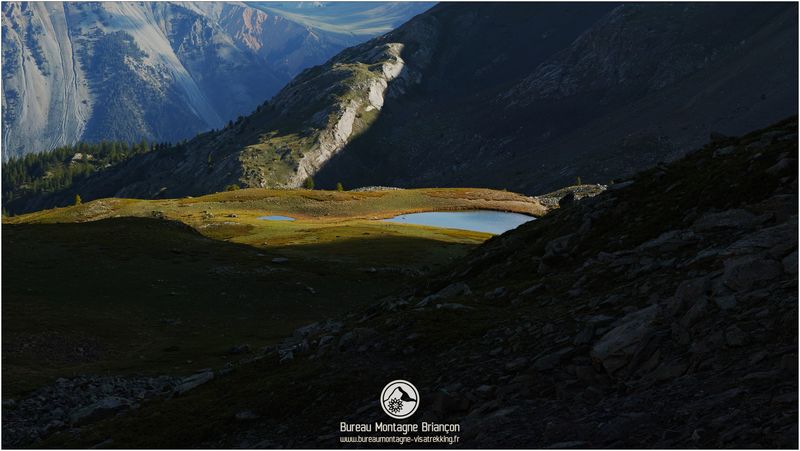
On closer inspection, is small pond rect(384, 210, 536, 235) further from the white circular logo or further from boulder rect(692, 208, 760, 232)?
the white circular logo

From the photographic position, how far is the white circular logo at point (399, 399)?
2244 centimetres

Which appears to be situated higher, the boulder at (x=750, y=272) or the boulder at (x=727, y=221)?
the boulder at (x=727, y=221)

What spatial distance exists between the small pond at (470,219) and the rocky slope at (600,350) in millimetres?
107667

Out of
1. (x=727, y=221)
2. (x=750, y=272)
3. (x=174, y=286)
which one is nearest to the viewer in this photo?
(x=750, y=272)

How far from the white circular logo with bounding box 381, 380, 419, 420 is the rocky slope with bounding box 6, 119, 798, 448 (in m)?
0.34

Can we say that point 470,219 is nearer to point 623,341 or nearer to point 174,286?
point 174,286

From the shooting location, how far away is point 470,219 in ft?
500

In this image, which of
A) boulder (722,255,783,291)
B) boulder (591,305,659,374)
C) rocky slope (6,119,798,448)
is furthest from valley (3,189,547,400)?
boulder (722,255,783,291)

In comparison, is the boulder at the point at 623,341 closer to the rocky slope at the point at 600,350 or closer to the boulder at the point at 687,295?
the rocky slope at the point at 600,350

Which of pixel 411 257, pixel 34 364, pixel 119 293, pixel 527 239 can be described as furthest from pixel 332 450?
pixel 411 257

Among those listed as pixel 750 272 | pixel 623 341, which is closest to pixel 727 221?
pixel 750 272

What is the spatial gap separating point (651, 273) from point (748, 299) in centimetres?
600

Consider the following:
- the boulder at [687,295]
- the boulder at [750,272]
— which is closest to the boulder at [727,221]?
the boulder at [750,272]

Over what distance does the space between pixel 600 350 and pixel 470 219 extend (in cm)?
13160
